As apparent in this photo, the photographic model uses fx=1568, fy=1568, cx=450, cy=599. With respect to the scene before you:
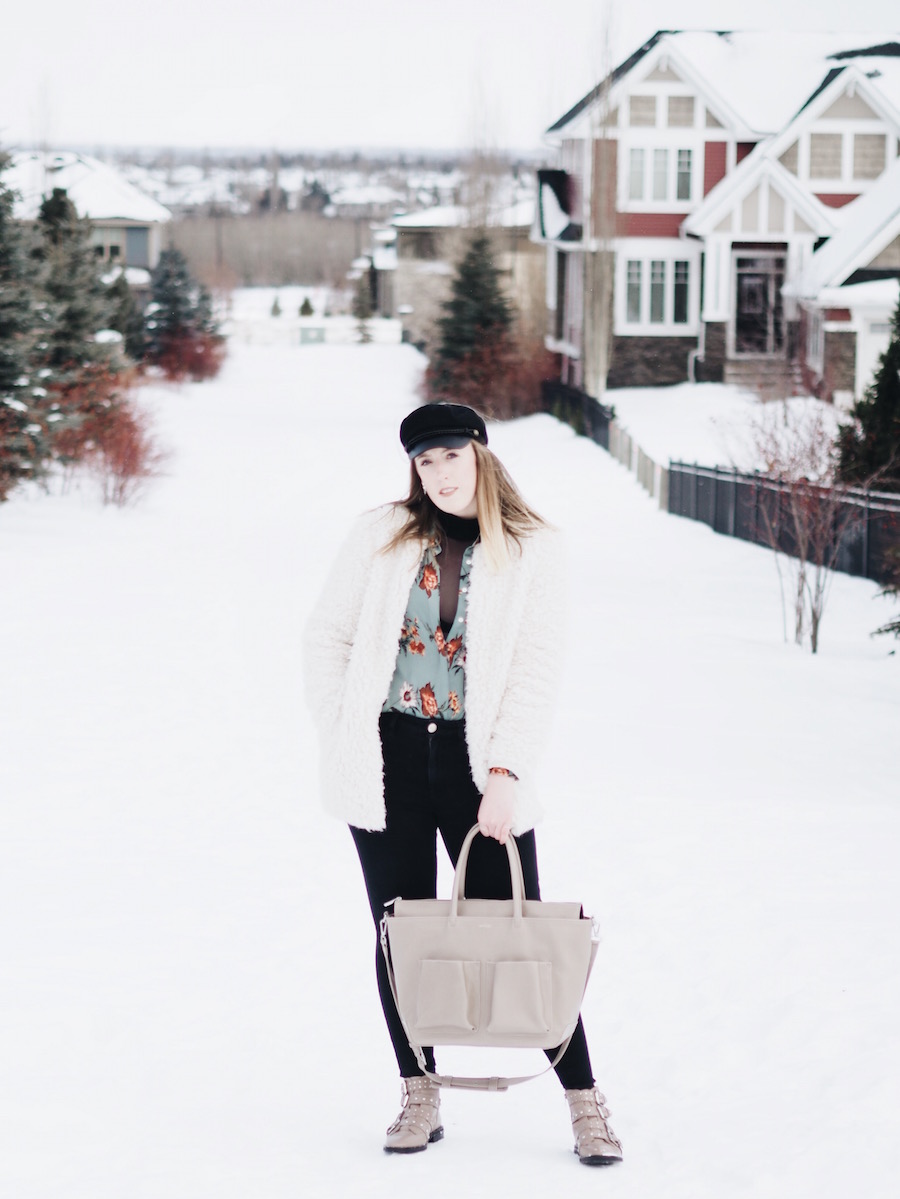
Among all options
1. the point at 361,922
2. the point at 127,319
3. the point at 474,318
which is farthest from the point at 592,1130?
the point at 127,319

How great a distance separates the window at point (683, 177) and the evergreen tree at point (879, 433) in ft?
75.4

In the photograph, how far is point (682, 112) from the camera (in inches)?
1577

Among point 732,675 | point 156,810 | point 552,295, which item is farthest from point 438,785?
point 552,295

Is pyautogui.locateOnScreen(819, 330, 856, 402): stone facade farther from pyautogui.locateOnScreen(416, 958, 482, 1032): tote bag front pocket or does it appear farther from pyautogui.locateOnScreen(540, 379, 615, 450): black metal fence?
pyautogui.locateOnScreen(416, 958, 482, 1032): tote bag front pocket

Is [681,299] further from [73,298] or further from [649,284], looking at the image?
[73,298]

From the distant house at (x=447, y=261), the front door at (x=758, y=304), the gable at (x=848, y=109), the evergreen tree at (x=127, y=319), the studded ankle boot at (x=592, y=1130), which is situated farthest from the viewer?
the distant house at (x=447, y=261)

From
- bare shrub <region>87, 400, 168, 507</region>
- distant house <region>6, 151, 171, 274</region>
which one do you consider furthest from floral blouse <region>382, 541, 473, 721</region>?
distant house <region>6, 151, 171, 274</region>

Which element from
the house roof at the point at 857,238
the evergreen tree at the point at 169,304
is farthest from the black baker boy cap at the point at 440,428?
the evergreen tree at the point at 169,304

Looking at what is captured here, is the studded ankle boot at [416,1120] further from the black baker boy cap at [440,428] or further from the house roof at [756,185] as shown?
the house roof at [756,185]

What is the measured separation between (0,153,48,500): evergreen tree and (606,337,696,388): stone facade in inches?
801

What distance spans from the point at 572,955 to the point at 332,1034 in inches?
62.4

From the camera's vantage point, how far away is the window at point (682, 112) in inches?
1574

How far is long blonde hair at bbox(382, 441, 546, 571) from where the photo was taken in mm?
3832

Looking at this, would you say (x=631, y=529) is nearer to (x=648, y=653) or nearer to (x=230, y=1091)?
(x=648, y=653)
